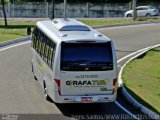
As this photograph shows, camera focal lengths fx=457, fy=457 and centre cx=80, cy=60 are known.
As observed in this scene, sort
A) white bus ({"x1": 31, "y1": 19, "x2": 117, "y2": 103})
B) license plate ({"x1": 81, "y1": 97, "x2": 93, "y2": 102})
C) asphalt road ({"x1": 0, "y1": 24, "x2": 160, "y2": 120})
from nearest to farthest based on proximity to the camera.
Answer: white bus ({"x1": 31, "y1": 19, "x2": 117, "y2": 103}), license plate ({"x1": 81, "y1": 97, "x2": 93, "y2": 102}), asphalt road ({"x1": 0, "y1": 24, "x2": 160, "y2": 120})

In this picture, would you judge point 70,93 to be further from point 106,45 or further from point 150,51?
point 150,51

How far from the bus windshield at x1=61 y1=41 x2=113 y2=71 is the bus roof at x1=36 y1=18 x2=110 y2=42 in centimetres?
25

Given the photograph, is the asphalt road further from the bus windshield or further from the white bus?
the bus windshield

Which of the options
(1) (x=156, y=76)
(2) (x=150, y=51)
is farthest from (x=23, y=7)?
(1) (x=156, y=76)

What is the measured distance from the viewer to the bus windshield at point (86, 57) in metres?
15.4

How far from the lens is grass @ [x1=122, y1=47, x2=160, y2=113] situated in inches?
685

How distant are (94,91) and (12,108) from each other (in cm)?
303

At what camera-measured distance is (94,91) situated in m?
15.6

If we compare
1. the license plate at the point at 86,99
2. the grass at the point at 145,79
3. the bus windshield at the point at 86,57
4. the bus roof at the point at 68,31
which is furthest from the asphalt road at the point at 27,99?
the bus roof at the point at 68,31

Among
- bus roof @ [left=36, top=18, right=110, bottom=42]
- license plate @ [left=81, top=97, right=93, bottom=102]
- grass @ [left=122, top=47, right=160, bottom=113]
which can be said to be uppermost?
bus roof @ [left=36, top=18, right=110, bottom=42]

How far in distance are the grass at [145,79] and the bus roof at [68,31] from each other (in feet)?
10.1

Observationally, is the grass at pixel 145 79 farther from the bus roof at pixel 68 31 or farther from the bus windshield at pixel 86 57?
the bus roof at pixel 68 31

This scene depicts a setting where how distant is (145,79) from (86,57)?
21.4 feet

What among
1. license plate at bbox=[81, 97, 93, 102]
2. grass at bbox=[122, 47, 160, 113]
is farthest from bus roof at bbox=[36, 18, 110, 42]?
grass at bbox=[122, 47, 160, 113]
